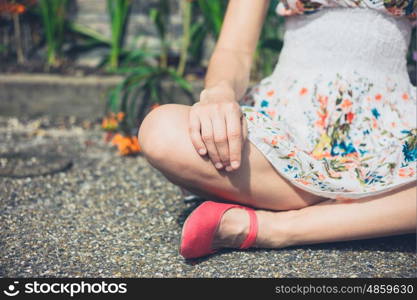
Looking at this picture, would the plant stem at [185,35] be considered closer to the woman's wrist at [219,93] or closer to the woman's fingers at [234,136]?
the woman's wrist at [219,93]

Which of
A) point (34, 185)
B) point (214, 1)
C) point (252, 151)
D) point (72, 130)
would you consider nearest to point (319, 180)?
point (252, 151)

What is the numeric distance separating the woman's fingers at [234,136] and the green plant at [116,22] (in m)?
1.58

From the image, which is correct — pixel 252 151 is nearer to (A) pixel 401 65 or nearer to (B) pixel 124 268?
(B) pixel 124 268

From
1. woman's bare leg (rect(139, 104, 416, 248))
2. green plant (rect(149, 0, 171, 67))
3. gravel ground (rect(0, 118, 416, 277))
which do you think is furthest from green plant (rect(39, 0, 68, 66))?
woman's bare leg (rect(139, 104, 416, 248))

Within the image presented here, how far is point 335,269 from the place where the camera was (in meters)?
1.26

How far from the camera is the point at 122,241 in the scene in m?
1.41

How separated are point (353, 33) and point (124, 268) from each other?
0.89m

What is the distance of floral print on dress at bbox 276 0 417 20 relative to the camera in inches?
54.7

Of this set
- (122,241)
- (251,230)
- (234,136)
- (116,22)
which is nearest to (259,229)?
(251,230)

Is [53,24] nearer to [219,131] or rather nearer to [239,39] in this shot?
[239,39]

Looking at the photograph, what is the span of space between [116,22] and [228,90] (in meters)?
1.49

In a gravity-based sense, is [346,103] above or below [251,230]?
above

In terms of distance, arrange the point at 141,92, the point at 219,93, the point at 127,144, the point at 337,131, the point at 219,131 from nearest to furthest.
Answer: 1. the point at 219,131
2. the point at 219,93
3. the point at 337,131
4. the point at 127,144
5. the point at 141,92

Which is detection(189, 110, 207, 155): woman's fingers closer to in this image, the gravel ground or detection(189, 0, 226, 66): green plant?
the gravel ground
